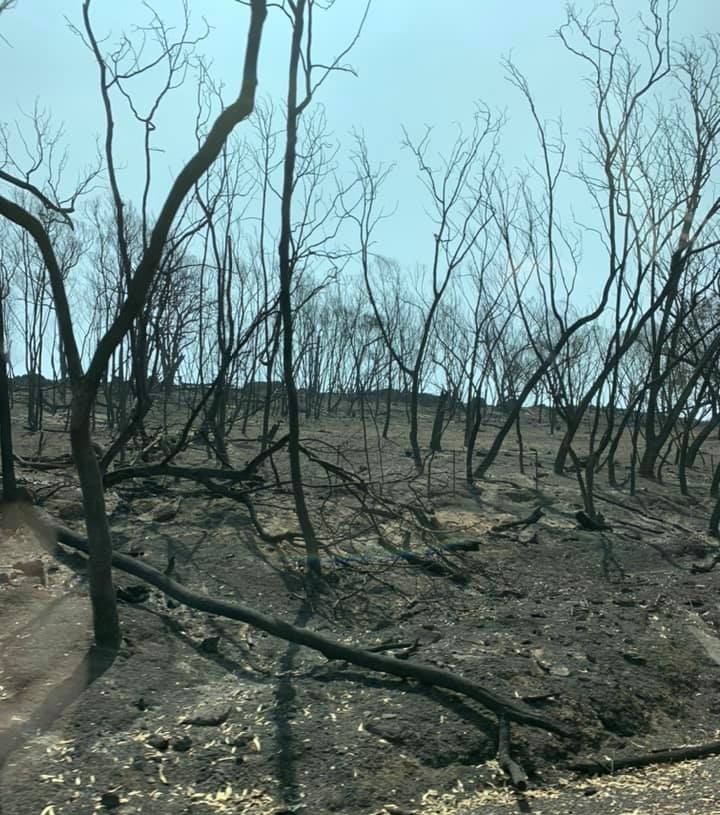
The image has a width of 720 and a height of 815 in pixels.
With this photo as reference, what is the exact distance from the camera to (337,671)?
484 centimetres

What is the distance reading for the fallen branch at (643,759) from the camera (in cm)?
399

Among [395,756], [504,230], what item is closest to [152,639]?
[395,756]

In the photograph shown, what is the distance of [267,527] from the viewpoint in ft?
27.6

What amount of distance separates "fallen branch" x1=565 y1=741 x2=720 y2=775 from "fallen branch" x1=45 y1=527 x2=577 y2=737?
0.19 meters

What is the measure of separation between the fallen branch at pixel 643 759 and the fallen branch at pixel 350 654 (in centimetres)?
19

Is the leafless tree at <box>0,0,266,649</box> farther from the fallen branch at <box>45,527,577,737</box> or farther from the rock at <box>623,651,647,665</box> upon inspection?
the rock at <box>623,651,647,665</box>

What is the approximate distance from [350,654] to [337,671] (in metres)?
0.14

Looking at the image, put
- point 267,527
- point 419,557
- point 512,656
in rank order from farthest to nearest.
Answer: point 267,527 < point 419,557 < point 512,656

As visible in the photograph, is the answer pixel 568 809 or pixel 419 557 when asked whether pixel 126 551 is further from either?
pixel 568 809

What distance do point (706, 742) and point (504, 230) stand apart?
1160 centimetres

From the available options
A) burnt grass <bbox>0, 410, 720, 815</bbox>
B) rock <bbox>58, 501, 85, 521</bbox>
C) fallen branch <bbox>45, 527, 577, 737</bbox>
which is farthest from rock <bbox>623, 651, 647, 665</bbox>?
rock <bbox>58, 501, 85, 521</bbox>

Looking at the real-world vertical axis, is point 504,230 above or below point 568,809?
above

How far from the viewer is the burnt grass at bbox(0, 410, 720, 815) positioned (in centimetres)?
358

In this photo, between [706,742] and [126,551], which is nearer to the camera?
[706,742]
